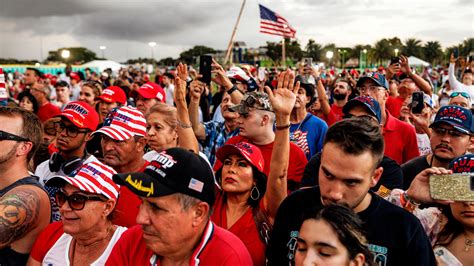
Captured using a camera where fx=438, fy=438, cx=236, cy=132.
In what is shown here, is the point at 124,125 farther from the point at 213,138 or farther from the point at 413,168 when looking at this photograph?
the point at 413,168

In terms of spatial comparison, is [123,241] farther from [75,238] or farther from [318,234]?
[318,234]

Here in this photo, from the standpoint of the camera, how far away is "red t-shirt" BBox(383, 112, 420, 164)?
4.62m

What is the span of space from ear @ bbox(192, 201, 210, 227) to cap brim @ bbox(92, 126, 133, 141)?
1.91 metres

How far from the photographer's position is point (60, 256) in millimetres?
2607

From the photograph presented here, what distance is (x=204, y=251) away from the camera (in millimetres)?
2203

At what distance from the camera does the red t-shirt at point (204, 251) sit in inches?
85.5

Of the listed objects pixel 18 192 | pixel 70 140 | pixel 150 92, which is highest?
pixel 150 92

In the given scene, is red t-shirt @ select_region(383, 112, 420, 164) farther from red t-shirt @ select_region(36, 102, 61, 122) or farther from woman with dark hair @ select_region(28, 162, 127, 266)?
red t-shirt @ select_region(36, 102, 61, 122)

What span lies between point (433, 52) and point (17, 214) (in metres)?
83.9

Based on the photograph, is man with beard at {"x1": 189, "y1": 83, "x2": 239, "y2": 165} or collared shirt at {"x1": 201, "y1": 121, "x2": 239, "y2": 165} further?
collared shirt at {"x1": 201, "y1": 121, "x2": 239, "y2": 165}

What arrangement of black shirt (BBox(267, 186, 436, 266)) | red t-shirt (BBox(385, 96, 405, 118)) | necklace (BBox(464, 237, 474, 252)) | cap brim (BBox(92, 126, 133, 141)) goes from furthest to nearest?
red t-shirt (BBox(385, 96, 405, 118)) < cap brim (BBox(92, 126, 133, 141)) < necklace (BBox(464, 237, 474, 252)) < black shirt (BBox(267, 186, 436, 266))

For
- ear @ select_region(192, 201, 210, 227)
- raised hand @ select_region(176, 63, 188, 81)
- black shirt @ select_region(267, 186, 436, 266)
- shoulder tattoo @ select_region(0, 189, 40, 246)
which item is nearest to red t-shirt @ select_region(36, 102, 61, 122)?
raised hand @ select_region(176, 63, 188, 81)

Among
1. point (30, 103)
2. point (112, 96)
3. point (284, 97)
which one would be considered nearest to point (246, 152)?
point (284, 97)

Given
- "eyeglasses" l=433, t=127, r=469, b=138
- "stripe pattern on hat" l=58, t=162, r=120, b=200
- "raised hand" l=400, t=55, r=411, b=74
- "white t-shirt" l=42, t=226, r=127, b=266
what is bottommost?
"white t-shirt" l=42, t=226, r=127, b=266
